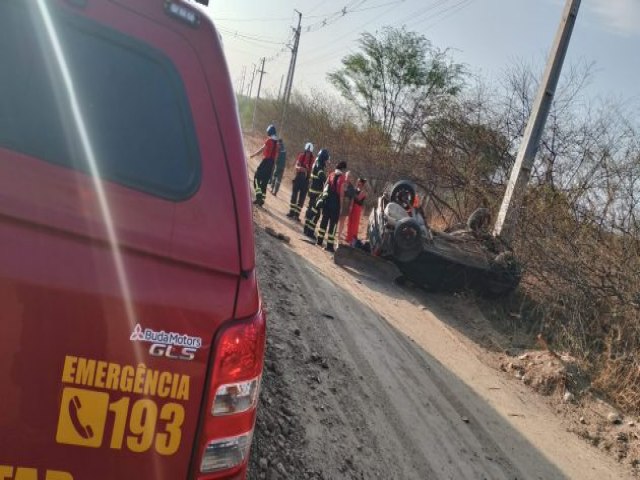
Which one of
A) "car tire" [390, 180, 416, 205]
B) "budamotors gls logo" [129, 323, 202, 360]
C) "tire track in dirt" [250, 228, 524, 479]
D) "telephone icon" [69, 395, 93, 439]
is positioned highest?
"car tire" [390, 180, 416, 205]

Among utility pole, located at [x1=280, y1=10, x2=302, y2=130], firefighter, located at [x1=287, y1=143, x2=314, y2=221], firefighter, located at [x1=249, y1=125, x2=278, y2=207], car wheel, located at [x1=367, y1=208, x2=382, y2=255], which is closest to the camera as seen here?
car wheel, located at [x1=367, y1=208, x2=382, y2=255]

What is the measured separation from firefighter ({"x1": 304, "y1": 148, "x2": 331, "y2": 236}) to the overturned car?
2579mm

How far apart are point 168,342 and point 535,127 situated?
10.3 m

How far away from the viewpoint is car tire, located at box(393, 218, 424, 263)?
915cm

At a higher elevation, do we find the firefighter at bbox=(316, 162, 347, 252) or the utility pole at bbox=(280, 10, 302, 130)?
the utility pole at bbox=(280, 10, 302, 130)

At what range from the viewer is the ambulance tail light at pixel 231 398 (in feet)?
5.09

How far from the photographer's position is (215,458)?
62.5 inches

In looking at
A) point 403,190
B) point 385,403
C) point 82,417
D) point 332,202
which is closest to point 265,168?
point 332,202

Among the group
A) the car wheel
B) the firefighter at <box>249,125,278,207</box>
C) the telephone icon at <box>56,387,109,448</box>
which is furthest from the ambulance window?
the firefighter at <box>249,125,278,207</box>

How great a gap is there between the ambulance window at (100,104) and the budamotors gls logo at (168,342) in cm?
36

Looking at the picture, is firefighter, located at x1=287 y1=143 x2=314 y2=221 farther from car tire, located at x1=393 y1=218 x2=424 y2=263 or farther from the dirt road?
the dirt road

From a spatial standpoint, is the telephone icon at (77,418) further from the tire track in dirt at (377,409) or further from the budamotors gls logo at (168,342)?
the tire track in dirt at (377,409)

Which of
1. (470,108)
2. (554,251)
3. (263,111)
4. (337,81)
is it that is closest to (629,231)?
(554,251)

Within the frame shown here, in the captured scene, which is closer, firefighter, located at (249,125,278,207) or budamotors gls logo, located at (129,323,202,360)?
budamotors gls logo, located at (129,323,202,360)
